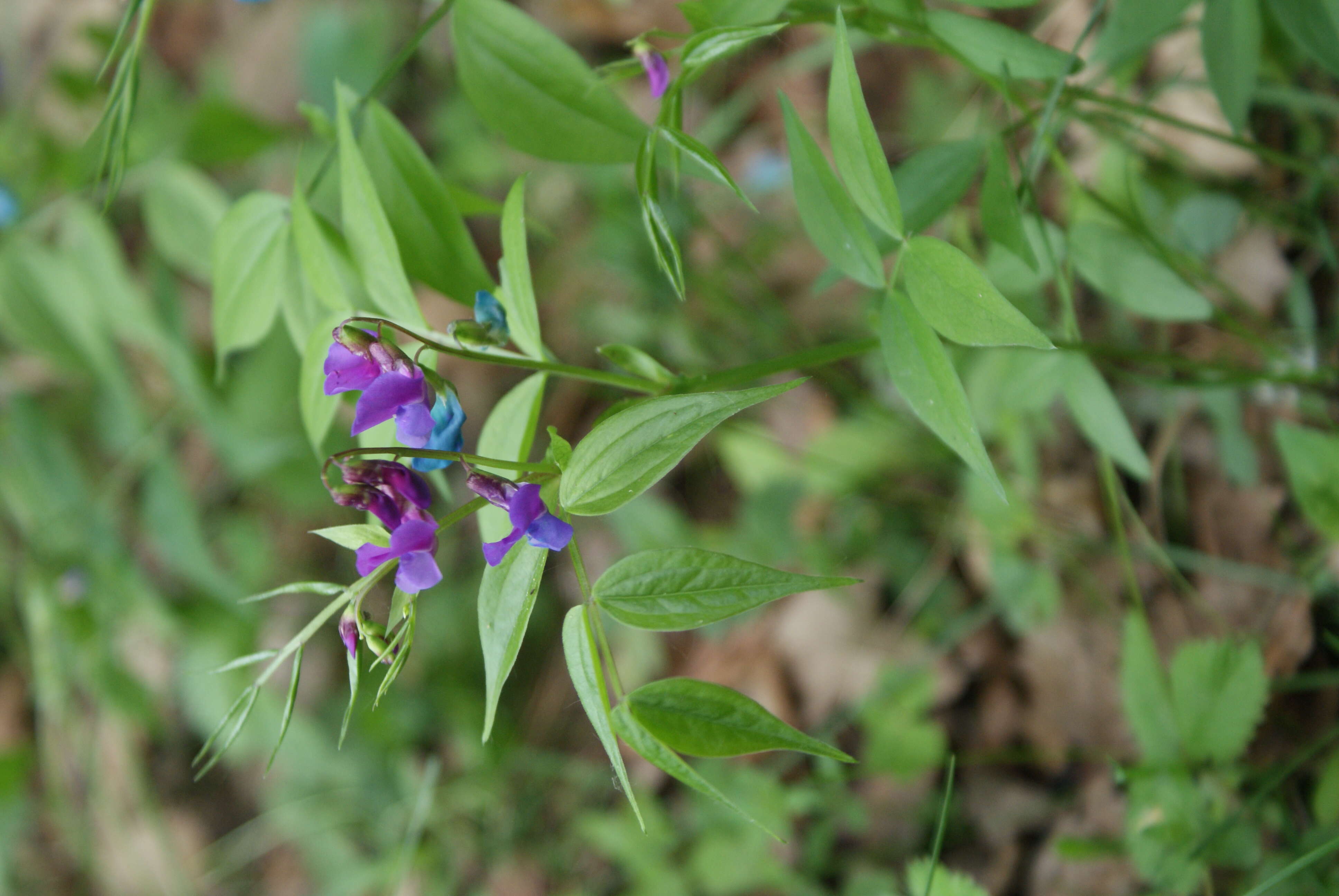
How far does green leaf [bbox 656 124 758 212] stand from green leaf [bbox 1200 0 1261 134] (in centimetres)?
58

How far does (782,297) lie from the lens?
232 centimetres

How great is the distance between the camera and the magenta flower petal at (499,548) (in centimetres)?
66

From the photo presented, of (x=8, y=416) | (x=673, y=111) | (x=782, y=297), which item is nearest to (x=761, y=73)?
(x=782, y=297)

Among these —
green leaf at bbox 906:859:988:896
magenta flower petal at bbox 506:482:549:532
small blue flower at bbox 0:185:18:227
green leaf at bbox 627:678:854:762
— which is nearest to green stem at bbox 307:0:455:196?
magenta flower petal at bbox 506:482:549:532

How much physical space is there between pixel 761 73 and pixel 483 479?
6.90ft

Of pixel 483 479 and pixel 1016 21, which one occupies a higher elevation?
pixel 1016 21

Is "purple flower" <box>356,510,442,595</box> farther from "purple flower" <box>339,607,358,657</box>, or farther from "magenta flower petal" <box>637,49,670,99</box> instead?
"magenta flower petal" <box>637,49,670,99</box>

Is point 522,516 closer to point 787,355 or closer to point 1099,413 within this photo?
point 787,355

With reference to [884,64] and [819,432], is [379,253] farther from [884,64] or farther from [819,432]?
[884,64]

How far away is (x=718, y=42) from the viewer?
0.73 metres

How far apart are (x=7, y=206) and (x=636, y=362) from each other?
199 cm

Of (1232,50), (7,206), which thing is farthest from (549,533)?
(7,206)

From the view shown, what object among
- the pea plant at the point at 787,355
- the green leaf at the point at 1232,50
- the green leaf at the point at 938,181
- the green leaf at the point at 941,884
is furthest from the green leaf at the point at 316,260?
the green leaf at the point at 1232,50

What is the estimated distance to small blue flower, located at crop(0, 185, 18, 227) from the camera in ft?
6.68
